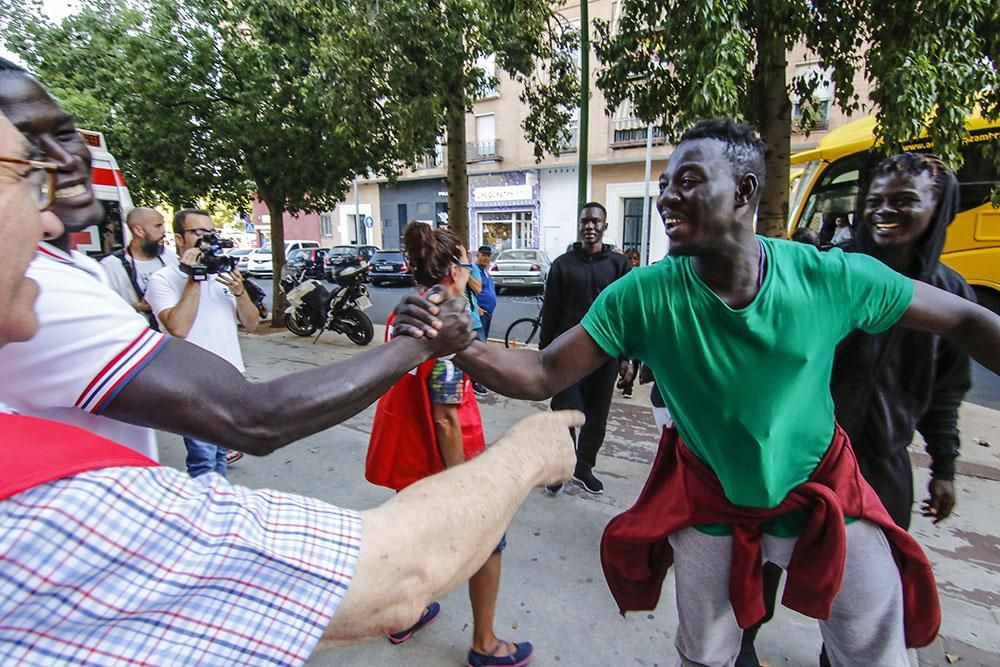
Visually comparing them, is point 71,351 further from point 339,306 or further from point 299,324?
point 299,324

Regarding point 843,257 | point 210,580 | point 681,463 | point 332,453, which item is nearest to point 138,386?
point 210,580

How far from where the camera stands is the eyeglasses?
765 millimetres

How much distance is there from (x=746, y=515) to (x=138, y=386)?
1462 mm

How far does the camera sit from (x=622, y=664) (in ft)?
7.27

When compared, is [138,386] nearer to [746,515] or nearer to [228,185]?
[746,515]

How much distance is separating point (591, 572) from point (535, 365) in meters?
1.65

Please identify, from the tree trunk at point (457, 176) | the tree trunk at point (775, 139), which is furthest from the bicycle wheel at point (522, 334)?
the tree trunk at point (775, 139)

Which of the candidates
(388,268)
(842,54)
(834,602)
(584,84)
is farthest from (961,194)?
(388,268)

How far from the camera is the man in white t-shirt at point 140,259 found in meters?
3.81

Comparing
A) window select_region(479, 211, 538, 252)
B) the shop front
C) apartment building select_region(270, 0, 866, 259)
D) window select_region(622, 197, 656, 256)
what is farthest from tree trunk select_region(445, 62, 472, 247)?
window select_region(479, 211, 538, 252)

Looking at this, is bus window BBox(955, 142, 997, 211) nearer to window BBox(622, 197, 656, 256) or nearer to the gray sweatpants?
the gray sweatpants

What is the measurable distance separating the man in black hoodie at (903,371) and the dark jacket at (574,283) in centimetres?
202

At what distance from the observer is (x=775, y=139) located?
17.1ft

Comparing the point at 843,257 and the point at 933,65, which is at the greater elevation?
the point at 933,65
